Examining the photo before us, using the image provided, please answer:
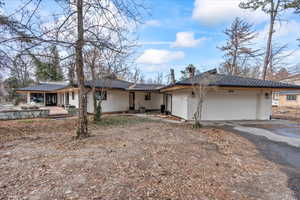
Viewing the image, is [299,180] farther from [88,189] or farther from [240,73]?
[240,73]

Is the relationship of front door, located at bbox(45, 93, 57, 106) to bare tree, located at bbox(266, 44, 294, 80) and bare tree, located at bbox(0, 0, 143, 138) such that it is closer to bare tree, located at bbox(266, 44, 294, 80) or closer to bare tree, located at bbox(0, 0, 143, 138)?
bare tree, located at bbox(0, 0, 143, 138)

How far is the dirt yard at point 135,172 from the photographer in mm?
2404

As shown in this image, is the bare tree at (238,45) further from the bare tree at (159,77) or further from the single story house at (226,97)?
the bare tree at (159,77)

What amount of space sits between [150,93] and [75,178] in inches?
602

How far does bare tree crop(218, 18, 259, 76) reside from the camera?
1730cm

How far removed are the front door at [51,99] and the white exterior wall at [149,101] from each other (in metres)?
13.8

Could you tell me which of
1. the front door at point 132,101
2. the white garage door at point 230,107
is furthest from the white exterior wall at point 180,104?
the front door at point 132,101

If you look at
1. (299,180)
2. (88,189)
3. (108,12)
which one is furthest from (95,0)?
(299,180)

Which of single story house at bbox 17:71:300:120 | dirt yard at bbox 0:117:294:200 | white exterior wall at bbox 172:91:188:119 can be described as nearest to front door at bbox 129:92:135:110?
single story house at bbox 17:71:300:120

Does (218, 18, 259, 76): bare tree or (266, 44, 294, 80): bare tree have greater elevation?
(218, 18, 259, 76): bare tree

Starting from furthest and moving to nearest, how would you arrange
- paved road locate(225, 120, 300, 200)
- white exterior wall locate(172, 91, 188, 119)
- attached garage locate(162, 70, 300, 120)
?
white exterior wall locate(172, 91, 188, 119) < attached garage locate(162, 70, 300, 120) < paved road locate(225, 120, 300, 200)

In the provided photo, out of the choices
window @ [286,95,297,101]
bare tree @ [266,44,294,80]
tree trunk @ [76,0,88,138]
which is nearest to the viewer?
tree trunk @ [76,0,88,138]

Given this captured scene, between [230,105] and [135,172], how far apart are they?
10.1 metres

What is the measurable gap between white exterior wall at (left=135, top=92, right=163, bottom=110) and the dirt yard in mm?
12231
